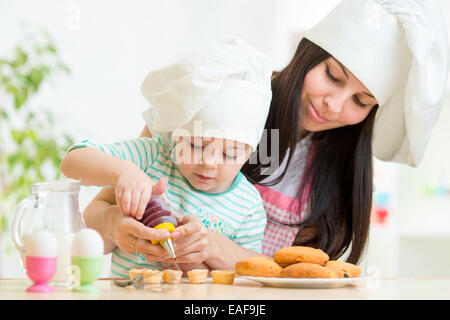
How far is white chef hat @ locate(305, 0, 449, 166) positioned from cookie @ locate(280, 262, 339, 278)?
0.59 meters

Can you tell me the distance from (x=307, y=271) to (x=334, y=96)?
59 cm

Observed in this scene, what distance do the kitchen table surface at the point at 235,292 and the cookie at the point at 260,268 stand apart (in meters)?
0.02

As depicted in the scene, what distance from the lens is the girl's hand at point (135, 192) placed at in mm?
682

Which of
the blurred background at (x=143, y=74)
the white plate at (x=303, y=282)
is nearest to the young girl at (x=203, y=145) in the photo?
the white plate at (x=303, y=282)

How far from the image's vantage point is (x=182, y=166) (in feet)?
3.22

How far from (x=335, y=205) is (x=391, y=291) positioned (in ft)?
2.28

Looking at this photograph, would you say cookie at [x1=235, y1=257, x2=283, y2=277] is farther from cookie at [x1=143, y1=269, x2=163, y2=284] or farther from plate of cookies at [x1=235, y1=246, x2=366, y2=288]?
cookie at [x1=143, y1=269, x2=163, y2=284]

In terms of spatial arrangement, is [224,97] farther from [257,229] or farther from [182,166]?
[257,229]

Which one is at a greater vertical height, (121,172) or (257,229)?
(121,172)

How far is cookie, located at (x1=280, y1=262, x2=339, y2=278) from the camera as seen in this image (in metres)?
0.63

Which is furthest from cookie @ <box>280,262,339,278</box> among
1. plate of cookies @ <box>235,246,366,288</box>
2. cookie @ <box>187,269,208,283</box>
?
cookie @ <box>187,269,208,283</box>

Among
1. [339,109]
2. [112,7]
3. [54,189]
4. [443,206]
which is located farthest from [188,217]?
[443,206]

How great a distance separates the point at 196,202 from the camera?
1.04 metres

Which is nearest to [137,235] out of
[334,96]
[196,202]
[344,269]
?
[344,269]
